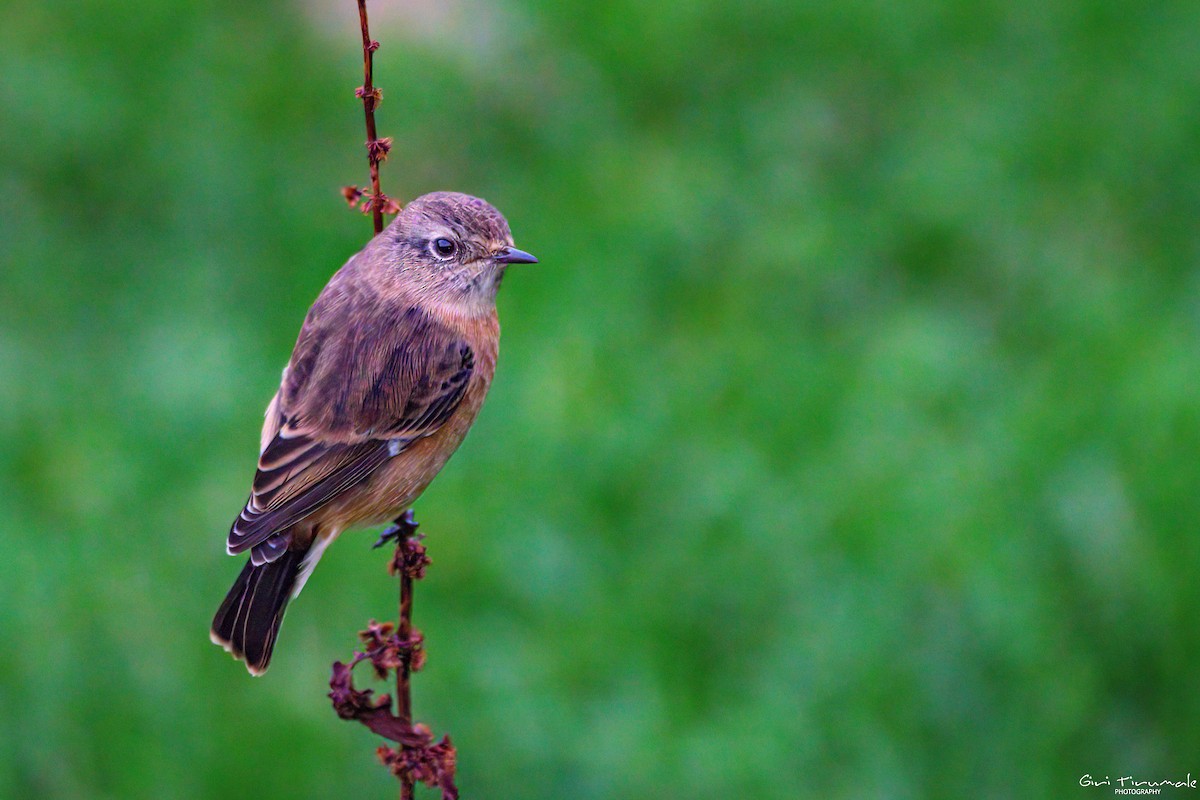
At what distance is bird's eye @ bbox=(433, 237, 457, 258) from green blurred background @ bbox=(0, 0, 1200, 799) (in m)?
1.68

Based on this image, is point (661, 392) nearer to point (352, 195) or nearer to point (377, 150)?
point (352, 195)

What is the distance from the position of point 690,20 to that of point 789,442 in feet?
11.7

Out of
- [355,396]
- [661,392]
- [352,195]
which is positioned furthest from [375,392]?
[661,392]

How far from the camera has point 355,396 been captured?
4.12m

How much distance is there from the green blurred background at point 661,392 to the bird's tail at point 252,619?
3.80 ft

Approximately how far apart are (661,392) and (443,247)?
2.71 metres

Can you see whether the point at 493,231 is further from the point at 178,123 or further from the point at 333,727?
the point at 178,123

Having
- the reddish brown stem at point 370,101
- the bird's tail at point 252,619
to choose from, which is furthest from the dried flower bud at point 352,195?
the bird's tail at point 252,619

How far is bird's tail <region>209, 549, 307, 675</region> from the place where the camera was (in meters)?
3.82

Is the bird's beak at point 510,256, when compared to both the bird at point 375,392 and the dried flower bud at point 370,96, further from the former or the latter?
the dried flower bud at point 370,96

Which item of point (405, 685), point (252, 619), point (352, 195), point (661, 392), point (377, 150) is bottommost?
point (405, 685)

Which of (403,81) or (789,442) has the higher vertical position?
(403,81)

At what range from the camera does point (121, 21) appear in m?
8.55

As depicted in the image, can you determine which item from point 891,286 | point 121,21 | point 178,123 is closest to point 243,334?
point 178,123
